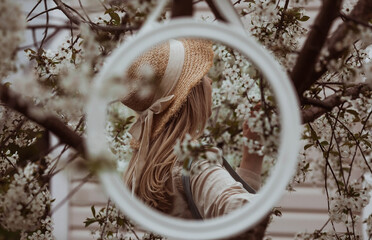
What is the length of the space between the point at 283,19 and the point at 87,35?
32.2 inches

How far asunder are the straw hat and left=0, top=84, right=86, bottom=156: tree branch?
299mm

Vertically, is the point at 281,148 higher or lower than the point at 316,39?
lower

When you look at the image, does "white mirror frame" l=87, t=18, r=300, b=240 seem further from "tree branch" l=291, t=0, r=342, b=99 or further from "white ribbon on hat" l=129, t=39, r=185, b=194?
"white ribbon on hat" l=129, t=39, r=185, b=194

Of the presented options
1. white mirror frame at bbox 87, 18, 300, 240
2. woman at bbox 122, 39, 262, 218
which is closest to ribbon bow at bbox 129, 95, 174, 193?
woman at bbox 122, 39, 262, 218

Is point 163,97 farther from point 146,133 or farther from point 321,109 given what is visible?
point 321,109

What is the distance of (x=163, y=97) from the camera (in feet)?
4.38

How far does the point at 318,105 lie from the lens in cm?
122

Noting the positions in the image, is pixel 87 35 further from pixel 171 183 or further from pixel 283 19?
pixel 283 19

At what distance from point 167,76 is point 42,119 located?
43 centimetres

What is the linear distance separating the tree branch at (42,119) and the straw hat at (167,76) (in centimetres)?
30

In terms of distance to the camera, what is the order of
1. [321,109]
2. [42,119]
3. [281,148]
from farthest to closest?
[321,109]
[42,119]
[281,148]

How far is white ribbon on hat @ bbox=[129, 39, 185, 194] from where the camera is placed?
1.31 metres

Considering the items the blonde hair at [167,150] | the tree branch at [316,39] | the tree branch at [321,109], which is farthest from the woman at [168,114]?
the tree branch at [316,39]

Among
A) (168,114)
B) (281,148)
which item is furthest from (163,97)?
(281,148)
